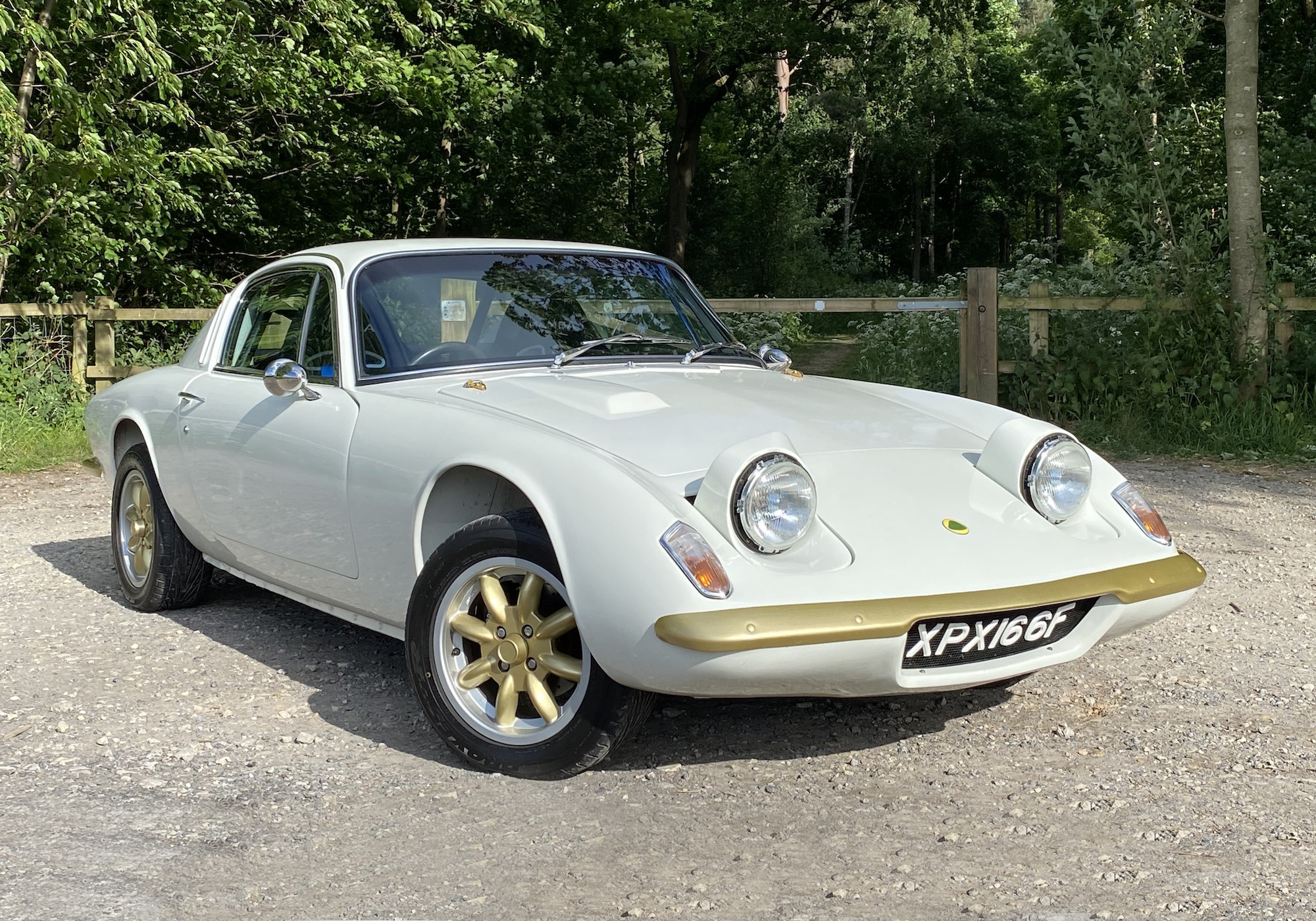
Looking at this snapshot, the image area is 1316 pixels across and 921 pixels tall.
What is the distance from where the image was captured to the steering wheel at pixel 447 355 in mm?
4059

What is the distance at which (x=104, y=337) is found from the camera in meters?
11.8

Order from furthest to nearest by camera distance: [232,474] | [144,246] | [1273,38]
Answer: [1273,38]
[144,246]
[232,474]

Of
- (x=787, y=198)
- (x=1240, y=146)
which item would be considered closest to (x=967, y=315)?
(x=1240, y=146)

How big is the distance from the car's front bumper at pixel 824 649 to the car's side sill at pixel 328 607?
1.15 metres

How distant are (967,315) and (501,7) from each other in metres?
7.32

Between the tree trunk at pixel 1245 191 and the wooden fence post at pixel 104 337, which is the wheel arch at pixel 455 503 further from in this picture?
the wooden fence post at pixel 104 337

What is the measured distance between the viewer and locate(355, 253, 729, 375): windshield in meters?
4.12

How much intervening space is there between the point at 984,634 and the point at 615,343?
174cm

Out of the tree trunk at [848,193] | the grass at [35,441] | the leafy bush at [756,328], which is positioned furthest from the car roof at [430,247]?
the tree trunk at [848,193]

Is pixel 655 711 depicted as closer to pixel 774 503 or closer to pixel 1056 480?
pixel 774 503

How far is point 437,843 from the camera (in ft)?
9.57


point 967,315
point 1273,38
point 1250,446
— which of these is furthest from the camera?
Answer: point 1273,38

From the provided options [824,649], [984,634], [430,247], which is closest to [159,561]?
[430,247]

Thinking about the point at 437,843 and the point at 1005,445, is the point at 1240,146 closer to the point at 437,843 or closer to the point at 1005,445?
the point at 1005,445
